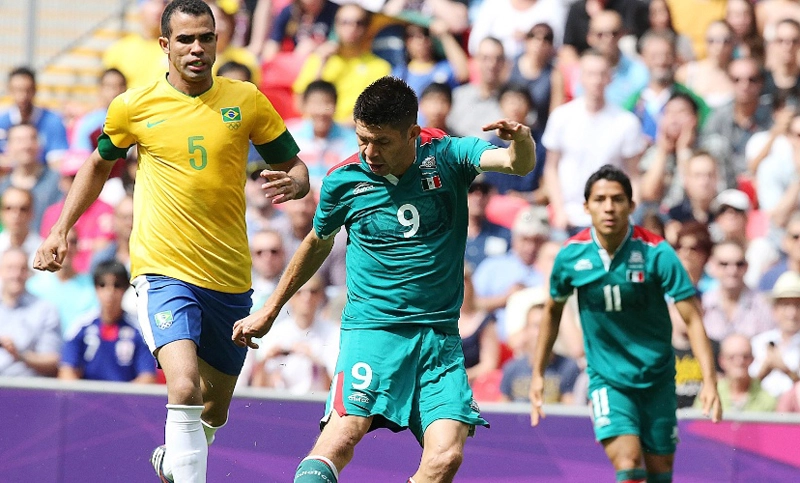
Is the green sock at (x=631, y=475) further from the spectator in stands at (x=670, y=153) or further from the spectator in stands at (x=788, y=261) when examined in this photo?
the spectator in stands at (x=670, y=153)

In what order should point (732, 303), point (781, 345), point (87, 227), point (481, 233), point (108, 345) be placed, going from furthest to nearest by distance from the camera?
point (87, 227) → point (481, 233) → point (732, 303) → point (781, 345) → point (108, 345)

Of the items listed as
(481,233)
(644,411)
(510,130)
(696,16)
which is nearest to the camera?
(510,130)

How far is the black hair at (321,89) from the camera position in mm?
12148

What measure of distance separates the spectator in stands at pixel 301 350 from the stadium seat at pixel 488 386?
1.18 meters

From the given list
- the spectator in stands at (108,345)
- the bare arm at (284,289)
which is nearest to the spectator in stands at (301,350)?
the spectator in stands at (108,345)

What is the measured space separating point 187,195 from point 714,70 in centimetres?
684

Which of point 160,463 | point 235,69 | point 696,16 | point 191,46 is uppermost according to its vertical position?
point 696,16

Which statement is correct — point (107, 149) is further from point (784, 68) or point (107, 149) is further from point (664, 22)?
point (784, 68)

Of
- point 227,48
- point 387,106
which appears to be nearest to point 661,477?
point 387,106

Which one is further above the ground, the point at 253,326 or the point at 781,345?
the point at 253,326

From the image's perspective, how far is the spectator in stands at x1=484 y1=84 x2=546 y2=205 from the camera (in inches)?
462

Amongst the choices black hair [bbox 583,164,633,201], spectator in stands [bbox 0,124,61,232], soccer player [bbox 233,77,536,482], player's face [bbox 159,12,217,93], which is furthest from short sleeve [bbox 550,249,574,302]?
spectator in stands [bbox 0,124,61,232]

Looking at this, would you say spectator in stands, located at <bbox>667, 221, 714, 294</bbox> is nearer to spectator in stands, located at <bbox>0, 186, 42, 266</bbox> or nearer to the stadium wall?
the stadium wall

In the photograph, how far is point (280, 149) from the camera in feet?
23.5
